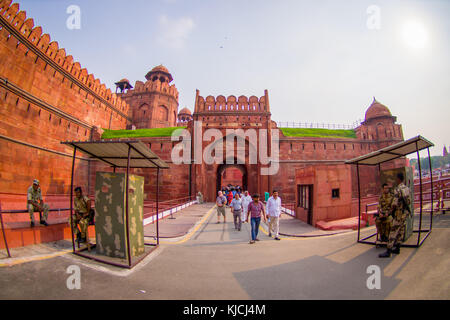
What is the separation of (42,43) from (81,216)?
59.0 ft

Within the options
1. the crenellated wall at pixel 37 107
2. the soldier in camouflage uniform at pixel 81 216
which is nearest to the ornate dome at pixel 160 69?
the crenellated wall at pixel 37 107

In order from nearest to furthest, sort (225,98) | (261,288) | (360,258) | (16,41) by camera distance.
A: (261,288), (360,258), (16,41), (225,98)

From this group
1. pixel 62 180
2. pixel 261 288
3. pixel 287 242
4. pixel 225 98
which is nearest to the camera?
pixel 261 288

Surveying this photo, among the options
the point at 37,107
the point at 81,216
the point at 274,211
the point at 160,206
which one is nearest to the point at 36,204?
the point at 81,216

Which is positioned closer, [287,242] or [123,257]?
[123,257]

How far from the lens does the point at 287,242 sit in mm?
5621

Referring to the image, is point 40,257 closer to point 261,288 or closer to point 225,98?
point 261,288

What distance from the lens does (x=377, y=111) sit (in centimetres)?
2058

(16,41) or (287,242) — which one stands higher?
(16,41)

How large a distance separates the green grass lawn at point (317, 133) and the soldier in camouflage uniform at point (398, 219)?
651 inches

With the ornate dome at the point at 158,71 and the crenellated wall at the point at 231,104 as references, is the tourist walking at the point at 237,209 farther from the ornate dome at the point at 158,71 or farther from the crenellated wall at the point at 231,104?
the ornate dome at the point at 158,71

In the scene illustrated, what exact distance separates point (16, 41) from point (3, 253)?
648 inches

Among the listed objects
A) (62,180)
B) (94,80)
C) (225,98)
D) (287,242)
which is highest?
(94,80)
